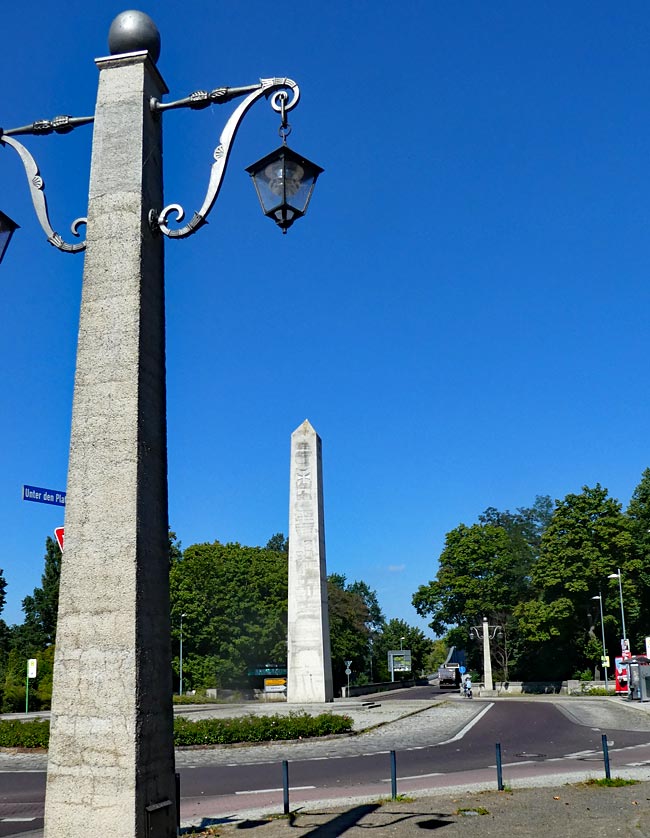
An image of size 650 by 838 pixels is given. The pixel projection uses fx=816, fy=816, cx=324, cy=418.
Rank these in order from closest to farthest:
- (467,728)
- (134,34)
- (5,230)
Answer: (134,34) → (5,230) → (467,728)

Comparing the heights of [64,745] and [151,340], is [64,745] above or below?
below

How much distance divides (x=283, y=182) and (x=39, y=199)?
222cm

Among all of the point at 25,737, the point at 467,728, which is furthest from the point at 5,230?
the point at 467,728

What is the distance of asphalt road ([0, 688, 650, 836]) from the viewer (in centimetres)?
1320

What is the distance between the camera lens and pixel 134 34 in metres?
6.98

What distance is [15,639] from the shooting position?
85688 mm

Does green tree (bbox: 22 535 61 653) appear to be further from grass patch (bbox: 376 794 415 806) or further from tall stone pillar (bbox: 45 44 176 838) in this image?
tall stone pillar (bbox: 45 44 176 838)

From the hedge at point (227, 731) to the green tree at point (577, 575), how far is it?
39.7 meters

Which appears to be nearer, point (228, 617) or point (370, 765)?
point (370, 765)

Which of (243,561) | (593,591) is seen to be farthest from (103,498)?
(243,561)

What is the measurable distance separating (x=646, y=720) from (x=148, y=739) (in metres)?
28.3

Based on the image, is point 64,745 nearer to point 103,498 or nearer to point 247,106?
point 103,498

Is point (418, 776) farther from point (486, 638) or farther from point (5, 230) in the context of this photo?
point (486, 638)

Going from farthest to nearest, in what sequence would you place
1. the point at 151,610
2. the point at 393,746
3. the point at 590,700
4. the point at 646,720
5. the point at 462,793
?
the point at 590,700
the point at 646,720
the point at 393,746
the point at 462,793
the point at 151,610
